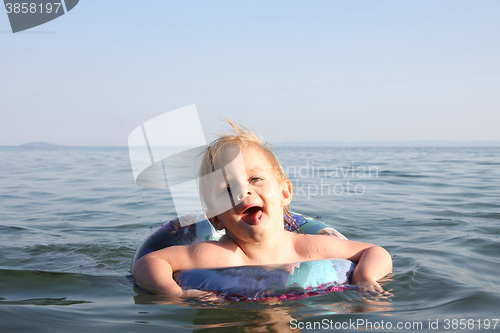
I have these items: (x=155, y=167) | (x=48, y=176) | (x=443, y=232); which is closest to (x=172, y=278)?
(x=155, y=167)

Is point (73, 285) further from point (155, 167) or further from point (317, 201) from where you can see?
point (317, 201)

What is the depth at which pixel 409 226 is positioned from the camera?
5402 mm

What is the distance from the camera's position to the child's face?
2826 millimetres

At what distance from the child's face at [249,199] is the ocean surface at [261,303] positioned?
0.42 m

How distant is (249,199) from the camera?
9.22 feet

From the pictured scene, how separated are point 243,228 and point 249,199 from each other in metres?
0.18

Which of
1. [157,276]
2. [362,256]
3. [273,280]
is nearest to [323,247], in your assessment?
[362,256]

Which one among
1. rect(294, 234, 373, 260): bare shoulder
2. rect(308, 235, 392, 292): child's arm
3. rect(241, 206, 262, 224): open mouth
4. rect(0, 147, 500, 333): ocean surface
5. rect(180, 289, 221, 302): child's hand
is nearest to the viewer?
rect(0, 147, 500, 333): ocean surface

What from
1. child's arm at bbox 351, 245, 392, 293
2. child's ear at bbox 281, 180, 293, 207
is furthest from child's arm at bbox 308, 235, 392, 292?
child's ear at bbox 281, 180, 293, 207

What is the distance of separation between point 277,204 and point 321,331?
0.83m

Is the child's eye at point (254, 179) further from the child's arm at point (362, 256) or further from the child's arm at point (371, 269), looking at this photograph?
the child's arm at point (371, 269)

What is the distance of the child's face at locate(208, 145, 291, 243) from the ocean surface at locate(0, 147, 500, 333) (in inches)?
16.4

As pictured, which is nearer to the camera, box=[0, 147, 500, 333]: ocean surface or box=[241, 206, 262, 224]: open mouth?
box=[0, 147, 500, 333]: ocean surface

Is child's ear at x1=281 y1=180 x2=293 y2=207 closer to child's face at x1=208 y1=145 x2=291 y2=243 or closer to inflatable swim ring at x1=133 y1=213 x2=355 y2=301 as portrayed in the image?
child's face at x1=208 y1=145 x2=291 y2=243
